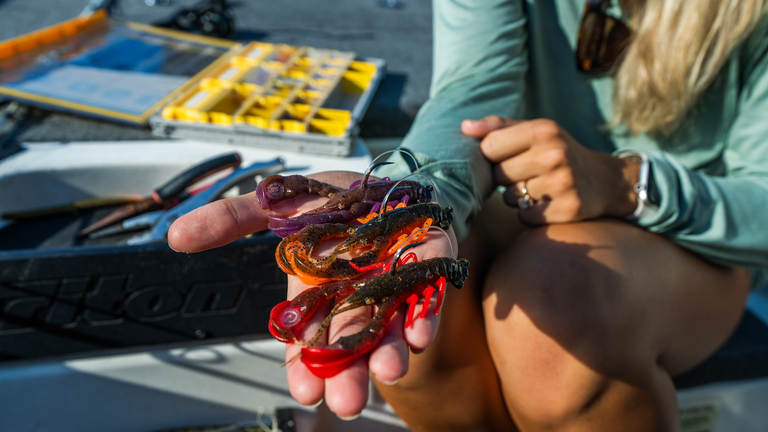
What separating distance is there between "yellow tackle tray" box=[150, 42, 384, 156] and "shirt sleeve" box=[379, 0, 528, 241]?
27.0 inches

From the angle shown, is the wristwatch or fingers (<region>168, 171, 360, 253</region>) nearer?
fingers (<region>168, 171, 360, 253</region>)

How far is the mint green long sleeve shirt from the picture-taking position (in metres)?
1.76

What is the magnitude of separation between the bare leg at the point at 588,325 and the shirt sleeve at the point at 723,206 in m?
0.11

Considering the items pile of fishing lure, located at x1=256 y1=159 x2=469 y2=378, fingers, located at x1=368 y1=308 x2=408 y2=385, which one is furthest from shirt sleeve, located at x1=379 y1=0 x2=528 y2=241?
fingers, located at x1=368 y1=308 x2=408 y2=385

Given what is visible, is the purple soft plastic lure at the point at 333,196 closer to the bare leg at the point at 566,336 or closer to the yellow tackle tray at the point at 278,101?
the bare leg at the point at 566,336

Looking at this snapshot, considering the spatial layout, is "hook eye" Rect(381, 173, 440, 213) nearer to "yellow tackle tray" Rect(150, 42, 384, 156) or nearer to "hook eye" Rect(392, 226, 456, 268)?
"hook eye" Rect(392, 226, 456, 268)

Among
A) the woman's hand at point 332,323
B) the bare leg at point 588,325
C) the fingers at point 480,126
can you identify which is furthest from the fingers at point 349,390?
the fingers at point 480,126

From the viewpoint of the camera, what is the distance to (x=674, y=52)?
78.1 inches

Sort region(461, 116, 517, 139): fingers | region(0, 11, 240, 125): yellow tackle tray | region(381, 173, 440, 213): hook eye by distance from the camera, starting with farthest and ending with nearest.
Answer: region(0, 11, 240, 125): yellow tackle tray < region(461, 116, 517, 139): fingers < region(381, 173, 440, 213): hook eye

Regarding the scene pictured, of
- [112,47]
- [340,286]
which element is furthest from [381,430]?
[112,47]

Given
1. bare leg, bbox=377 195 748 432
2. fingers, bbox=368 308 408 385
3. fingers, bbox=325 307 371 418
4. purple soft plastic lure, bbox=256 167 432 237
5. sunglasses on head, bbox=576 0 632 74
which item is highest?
sunglasses on head, bbox=576 0 632 74

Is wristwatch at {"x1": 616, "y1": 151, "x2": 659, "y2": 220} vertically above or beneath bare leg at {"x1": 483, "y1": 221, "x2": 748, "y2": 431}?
above

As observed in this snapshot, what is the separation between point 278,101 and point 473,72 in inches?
53.5

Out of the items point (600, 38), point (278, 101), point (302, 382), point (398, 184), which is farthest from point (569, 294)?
point (278, 101)
